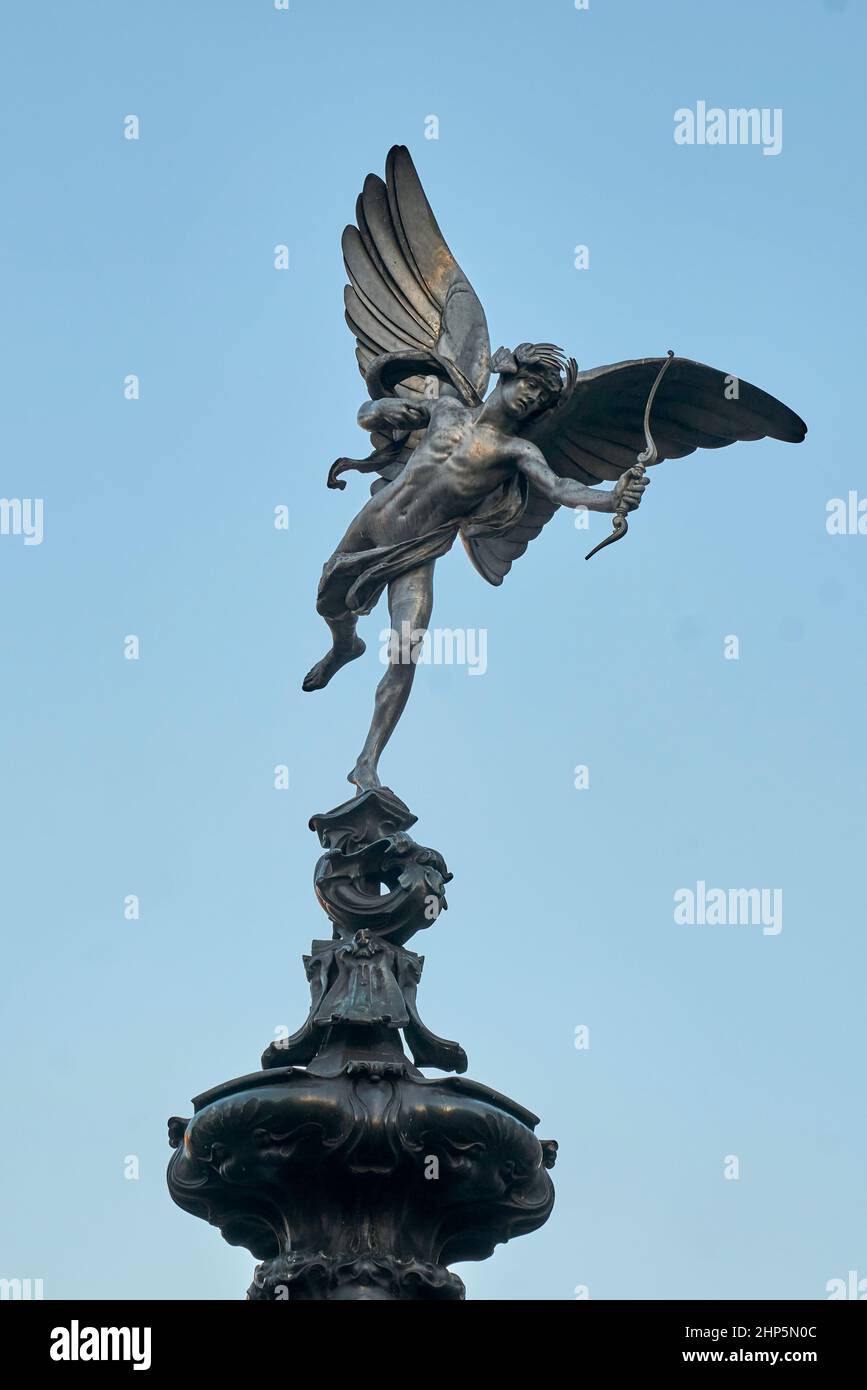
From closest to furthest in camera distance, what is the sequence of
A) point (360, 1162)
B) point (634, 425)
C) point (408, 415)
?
1. point (360, 1162)
2. point (408, 415)
3. point (634, 425)

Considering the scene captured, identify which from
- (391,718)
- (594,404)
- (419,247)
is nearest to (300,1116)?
(391,718)

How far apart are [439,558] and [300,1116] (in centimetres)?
481

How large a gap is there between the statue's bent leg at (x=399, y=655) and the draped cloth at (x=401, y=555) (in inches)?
5.1

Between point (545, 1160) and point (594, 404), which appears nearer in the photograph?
point (545, 1160)

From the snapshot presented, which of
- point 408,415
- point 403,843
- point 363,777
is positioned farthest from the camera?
point 408,415

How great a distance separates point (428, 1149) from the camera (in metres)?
14.7

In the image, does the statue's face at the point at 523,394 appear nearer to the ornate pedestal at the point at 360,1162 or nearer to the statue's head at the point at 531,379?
the statue's head at the point at 531,379

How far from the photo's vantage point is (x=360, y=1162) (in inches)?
576

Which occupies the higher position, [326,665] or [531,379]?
[531,379]

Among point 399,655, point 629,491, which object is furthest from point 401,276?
point 629,491

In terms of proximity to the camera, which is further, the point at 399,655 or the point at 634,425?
the point at 634,425

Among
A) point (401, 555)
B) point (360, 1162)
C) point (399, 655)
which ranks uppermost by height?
point (401, 555)

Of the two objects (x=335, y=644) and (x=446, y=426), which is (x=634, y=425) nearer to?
(x=446, y=426)
